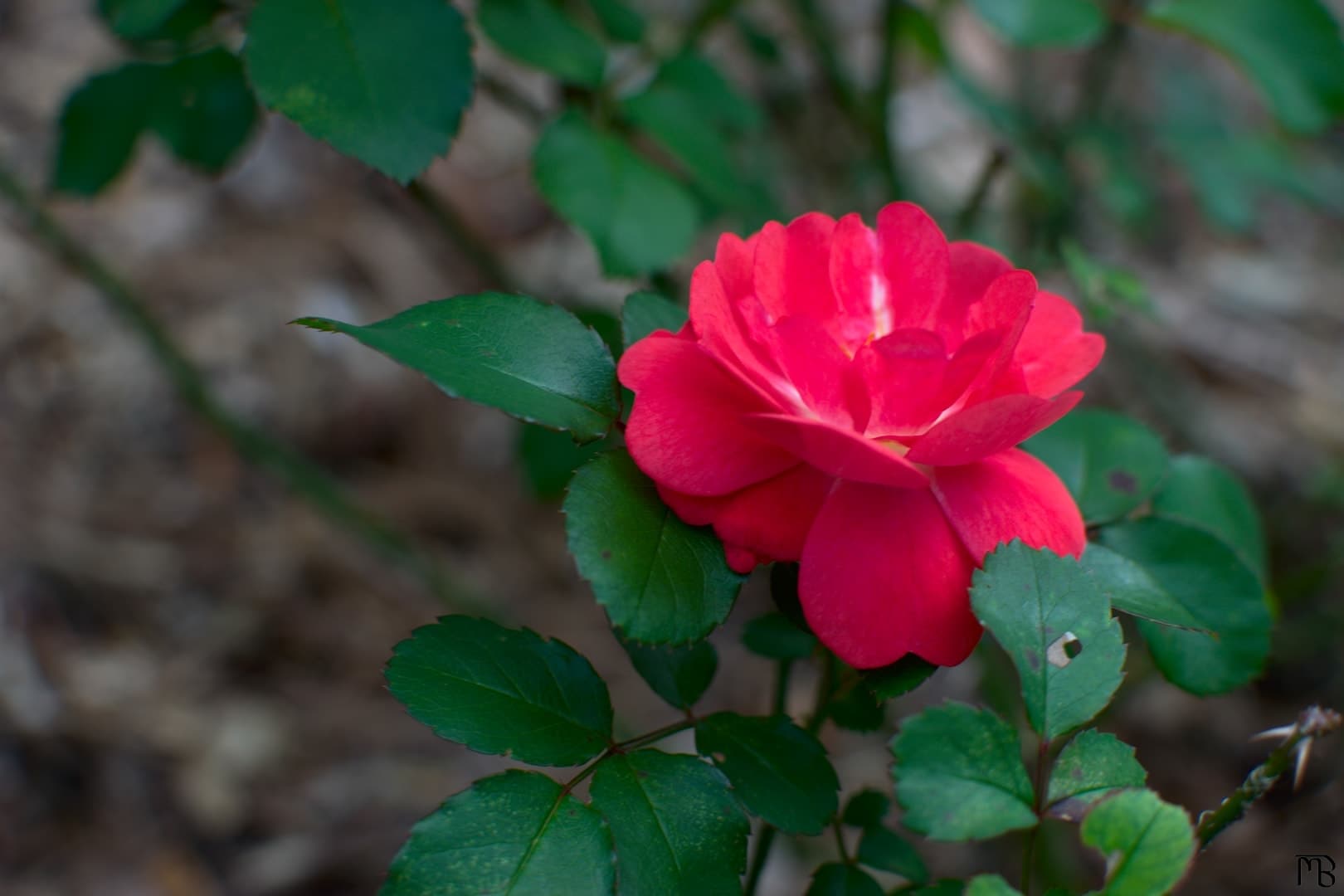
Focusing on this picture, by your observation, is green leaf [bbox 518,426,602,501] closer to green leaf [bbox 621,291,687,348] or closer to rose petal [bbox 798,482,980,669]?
green leaf [bbox 621,291,687,348]

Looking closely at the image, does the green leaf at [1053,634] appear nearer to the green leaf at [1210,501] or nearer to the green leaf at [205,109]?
the green leaf at [1210,501]

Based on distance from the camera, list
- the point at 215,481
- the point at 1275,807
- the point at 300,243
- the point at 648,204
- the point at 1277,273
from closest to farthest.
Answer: the point at 648,204
the point at 1275,807
the point at 215,481
the point at 300,243
the point at 1277,273

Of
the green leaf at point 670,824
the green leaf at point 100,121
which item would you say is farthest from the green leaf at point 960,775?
the green leaf at point 100,121

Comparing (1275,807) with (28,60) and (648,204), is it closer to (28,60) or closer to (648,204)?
(648,204)

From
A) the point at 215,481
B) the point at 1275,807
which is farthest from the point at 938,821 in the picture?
the point at 215,481

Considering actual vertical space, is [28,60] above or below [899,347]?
below

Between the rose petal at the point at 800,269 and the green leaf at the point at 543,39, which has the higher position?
the rose petal at the point at 800,269

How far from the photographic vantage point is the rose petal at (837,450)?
501 millimetres

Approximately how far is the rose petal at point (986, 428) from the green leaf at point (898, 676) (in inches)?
4.7

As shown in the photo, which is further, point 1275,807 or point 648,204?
point 1275,807

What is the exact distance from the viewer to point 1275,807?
1756 millimetres

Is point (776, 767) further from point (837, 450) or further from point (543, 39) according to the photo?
point (543, 39)

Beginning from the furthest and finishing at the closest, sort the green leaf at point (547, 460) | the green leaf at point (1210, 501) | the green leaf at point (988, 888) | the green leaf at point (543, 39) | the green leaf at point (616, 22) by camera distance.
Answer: the green leaf at point (547, 460), the green leaf at point (616, 22), the green leaf at point (543, 39), the green leaf at point (1210, 501), the green leaf at point (988, 888)

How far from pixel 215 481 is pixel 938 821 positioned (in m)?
1.82
